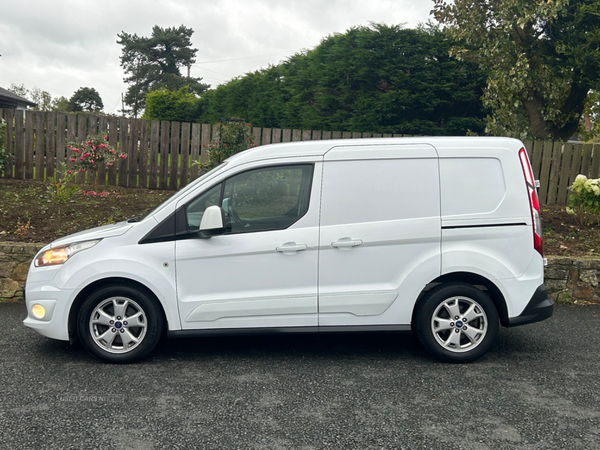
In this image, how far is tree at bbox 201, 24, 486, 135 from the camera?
14.9 metres

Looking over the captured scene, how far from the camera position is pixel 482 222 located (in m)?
4.83

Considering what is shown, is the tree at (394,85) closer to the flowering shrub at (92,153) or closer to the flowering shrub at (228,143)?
the flowering shrub at (228,143)

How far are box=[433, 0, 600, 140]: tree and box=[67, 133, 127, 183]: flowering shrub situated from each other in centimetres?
750

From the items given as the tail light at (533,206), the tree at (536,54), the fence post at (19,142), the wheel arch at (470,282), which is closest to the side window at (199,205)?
the wheel arch at (470,282)

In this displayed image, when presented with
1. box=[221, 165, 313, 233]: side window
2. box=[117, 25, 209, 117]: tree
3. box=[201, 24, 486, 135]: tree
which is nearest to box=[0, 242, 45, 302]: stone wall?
box=[221, 165, 313, 233]: side window

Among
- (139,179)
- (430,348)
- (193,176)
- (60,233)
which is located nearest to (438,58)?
(193,176)

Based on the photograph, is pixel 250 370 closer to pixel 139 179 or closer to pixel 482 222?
pixel 482 222

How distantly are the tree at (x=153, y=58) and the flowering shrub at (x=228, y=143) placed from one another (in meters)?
48.9

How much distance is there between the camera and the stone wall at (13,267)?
278 inches

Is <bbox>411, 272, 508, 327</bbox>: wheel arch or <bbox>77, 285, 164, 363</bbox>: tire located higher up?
<bbox>411, 272, 508, 327</bbox>: wheel arch

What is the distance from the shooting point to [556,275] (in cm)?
721

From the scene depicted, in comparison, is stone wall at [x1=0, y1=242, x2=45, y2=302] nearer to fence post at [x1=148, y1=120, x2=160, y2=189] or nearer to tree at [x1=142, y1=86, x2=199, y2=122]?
fence post at [x1=148, y1=120, x2=160, y2=189]

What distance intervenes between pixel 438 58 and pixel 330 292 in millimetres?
12268

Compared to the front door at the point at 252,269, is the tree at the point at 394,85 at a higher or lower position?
higher
